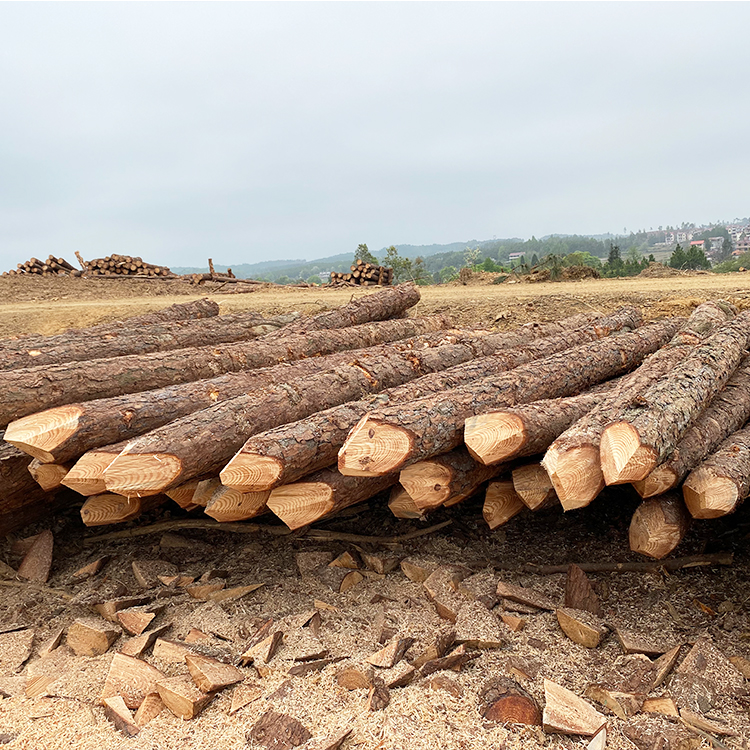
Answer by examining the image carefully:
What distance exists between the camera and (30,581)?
3.75 meters

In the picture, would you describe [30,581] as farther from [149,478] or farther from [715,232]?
[715,232]

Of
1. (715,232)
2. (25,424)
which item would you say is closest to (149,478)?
(25,424)

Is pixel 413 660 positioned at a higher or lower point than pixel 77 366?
lower

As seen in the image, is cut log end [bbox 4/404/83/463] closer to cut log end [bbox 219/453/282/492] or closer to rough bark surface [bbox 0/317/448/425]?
rough bark surface [bbox 0/317/448/425]

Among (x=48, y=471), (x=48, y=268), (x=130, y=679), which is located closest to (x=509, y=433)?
(x=130, y=679)

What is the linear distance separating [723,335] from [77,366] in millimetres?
5144

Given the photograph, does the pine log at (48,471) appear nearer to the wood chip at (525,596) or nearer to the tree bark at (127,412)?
the tree bark at (127,412)

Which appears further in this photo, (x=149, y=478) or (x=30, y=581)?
(x=30, y=581)

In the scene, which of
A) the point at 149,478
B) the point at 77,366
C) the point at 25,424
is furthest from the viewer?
the point at 77,366

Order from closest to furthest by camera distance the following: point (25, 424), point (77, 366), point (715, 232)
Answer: point (25, 424) < point (77, 366) < point (715, 232)

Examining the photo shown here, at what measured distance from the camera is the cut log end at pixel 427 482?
317 cm

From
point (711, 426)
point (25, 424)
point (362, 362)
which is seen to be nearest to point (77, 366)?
point (25, 424)

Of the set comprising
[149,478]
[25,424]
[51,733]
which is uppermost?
[25,424]

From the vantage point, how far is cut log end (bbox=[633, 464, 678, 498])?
2.75 metres
